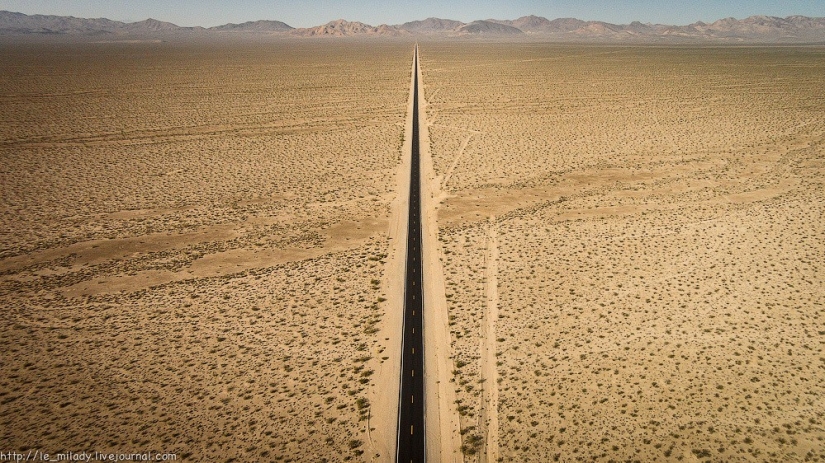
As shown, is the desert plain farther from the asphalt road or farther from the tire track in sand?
the asphalt road

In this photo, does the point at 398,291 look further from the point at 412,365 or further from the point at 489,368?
the point at 489,368

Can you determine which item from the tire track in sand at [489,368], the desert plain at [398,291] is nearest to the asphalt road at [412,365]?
the desert plain at [398,291]

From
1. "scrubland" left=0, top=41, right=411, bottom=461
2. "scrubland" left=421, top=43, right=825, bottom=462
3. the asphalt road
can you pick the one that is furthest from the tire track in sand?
"scrubland" left=0, top=41, right=411, bottom=461

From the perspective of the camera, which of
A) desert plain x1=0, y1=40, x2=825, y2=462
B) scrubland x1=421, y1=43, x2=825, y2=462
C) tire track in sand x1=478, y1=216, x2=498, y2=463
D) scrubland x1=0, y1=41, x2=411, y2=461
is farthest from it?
scrubland x1=0, y1=41, x2=411, y2=461

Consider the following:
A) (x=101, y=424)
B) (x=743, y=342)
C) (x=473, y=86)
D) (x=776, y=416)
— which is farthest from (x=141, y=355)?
(x=473, y=86)

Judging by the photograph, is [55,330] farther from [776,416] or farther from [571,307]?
[776,416]

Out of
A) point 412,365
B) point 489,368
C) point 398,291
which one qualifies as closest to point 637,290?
point 489,368
